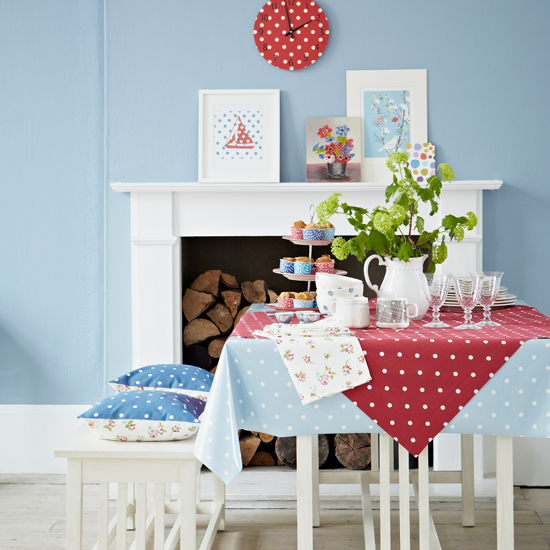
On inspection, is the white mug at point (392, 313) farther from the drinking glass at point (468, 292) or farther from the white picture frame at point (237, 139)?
the white picture frame at point (237, 139)

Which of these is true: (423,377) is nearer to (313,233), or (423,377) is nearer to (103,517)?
(313,233)

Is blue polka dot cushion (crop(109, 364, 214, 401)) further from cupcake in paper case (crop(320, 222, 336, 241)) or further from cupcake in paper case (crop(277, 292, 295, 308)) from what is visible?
cupcake in paper case (crop(320, 222, 336, 241))

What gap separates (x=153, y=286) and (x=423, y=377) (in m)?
1.42

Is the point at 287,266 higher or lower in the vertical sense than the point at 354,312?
higher

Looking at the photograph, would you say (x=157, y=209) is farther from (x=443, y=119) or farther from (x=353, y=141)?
(x=443, y=119)

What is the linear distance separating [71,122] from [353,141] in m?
1.27

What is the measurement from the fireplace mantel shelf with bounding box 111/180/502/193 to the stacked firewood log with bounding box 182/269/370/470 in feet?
1.52

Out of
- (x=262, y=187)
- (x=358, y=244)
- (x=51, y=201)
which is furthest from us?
(x=51, y=201)

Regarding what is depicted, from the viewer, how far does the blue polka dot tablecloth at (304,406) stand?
1.45 metres

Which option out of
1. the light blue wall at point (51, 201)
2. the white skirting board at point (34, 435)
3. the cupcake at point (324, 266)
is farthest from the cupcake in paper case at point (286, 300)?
the white skirting board at point (34, 435)

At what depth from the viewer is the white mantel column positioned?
8.29 ft

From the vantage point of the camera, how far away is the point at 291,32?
98.7 inches

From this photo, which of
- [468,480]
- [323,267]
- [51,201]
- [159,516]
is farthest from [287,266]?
[51,201]

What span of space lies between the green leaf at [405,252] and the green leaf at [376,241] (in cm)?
6
